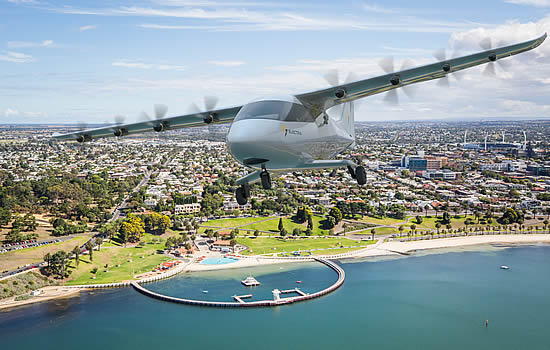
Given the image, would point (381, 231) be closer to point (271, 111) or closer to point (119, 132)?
point (119, 132)

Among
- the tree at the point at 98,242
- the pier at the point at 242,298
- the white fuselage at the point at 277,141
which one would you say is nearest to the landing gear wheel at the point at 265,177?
the white fuselage at the point at 277,141

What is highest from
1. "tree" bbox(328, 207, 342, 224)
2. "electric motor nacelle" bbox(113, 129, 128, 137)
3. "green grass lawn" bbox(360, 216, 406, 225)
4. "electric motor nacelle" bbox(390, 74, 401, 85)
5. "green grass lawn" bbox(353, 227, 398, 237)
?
"electric motor nacelle" bbox(390, 74, 401, 85)

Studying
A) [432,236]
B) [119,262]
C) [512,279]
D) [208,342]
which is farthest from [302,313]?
[432,236]

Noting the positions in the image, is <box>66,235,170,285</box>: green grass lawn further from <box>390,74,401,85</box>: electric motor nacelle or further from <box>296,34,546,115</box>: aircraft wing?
<box>390,74,401,85</box>: electric motor nacelle

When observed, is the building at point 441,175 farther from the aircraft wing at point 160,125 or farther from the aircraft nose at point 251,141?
the aircraft nose at point 251,141

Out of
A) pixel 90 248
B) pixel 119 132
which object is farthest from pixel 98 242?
pixel 119 132

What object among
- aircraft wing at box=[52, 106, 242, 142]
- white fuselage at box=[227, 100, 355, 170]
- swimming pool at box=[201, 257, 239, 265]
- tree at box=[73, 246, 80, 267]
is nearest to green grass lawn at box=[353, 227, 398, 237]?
swimming pool at box=[201, 257, 239, 265]

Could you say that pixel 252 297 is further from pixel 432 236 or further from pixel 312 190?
pixel 312 190
